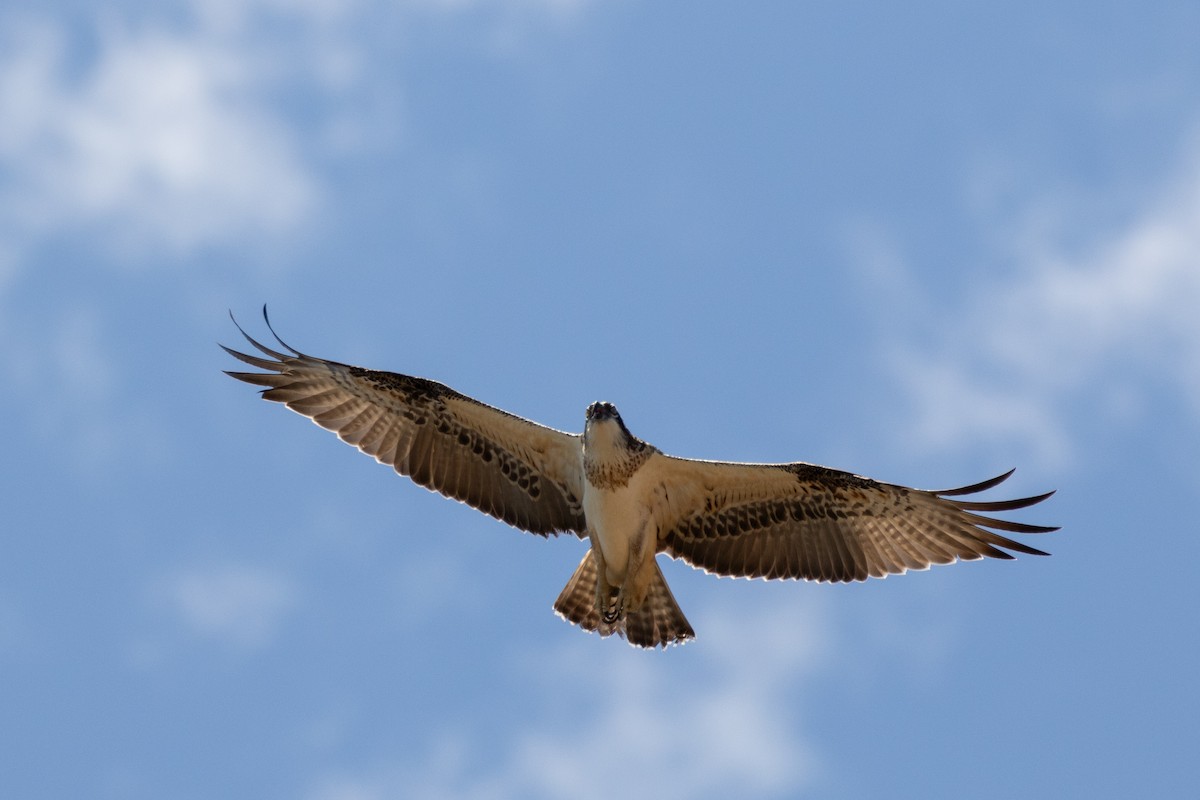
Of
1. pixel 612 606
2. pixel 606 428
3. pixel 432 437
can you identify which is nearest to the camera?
pixel 606 428

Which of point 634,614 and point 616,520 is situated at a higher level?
point 616,520

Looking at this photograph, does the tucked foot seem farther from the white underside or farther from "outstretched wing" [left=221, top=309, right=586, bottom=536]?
"outstretched wing" [left=221, top=309, right=586, bottom=536]

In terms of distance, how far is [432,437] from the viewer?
1585cm

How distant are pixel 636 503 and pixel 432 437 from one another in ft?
6.73

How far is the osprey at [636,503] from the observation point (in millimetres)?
15172

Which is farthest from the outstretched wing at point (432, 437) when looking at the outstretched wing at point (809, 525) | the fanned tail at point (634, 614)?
the outstretched wing at point (809, 525)

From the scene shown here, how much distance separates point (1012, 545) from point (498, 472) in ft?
14.8

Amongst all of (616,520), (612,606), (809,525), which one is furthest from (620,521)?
(809,525)

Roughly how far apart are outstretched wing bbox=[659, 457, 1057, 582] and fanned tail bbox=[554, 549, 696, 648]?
1.70 ft

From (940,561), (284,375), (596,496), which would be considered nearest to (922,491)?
(940,561)

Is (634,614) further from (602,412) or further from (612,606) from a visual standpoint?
(602,412)

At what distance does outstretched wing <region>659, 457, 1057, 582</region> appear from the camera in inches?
600

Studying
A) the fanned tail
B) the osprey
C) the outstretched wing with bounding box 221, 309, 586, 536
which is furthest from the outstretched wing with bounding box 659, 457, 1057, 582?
the outstretched wing with bounding box 221, 309, 586, 536

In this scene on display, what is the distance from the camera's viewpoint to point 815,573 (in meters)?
15.6
